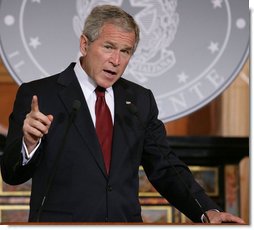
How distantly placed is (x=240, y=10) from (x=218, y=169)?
31.7 inches

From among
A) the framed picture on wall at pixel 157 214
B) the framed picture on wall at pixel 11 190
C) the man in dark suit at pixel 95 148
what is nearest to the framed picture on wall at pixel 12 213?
the framed picture on wall at pixel 11 190

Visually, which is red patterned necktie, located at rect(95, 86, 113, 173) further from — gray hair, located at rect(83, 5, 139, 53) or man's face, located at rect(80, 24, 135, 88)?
gray hair, located at rect(83, 5, 139, 53)

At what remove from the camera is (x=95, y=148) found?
7.62ft

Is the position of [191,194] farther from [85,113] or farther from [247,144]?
[247,144]

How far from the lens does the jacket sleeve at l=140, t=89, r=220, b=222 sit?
2346 millimetres

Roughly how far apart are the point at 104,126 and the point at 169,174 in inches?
10.2

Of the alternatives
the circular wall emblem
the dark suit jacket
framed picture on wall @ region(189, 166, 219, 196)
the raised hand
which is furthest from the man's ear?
framed picture on wall @ region(189, 166, 219, 196)

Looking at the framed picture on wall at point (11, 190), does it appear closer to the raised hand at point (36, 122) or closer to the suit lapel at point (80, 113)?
the suit lapel at point (80, 113)

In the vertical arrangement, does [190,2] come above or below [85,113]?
above

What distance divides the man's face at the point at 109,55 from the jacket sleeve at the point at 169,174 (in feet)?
0.54

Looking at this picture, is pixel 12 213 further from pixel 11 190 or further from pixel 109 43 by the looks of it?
pixel 109 43

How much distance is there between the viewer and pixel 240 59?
3604 mm

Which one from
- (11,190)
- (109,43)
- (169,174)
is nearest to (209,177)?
(11,190)

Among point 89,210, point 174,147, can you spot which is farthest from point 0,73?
point 89,210
